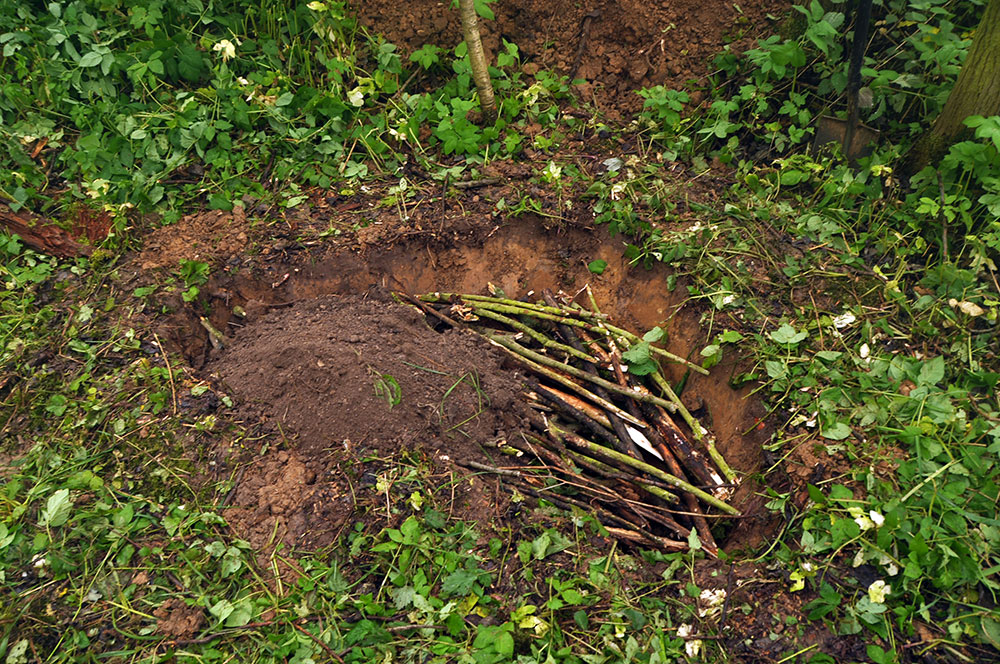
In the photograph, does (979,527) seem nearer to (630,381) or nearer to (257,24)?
(630,381)

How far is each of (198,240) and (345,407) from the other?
1560 millimetres

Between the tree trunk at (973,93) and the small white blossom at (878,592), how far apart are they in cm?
219

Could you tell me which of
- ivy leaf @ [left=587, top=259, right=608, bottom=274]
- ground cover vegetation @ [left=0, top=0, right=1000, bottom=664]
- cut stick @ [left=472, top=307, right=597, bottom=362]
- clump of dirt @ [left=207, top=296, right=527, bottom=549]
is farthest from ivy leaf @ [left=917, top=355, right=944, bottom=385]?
clump of dirt @ [left=207, top=296, right=527, bottom=549]

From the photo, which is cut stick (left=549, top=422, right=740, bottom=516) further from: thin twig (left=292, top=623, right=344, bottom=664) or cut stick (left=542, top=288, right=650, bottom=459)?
thin twig (left=292, top=623, right=344, bottom=664)

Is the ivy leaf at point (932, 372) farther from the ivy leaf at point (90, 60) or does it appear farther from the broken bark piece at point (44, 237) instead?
the ivy leaf at point (90, 60)

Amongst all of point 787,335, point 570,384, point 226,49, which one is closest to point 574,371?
point 570,384

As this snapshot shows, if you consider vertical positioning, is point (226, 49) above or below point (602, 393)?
above

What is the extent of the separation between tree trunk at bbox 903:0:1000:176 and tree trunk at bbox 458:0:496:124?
2411 millimetres

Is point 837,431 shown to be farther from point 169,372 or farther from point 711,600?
point 169,372

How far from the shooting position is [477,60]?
3.80 m

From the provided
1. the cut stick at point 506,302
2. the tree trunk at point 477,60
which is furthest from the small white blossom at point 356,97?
the cut stick at point 506,302

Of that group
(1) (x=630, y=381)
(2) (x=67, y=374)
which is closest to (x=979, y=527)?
(1) (x=630, y=381)

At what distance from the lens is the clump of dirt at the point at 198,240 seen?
3.60 m

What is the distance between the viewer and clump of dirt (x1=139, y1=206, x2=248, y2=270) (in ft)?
11.8
